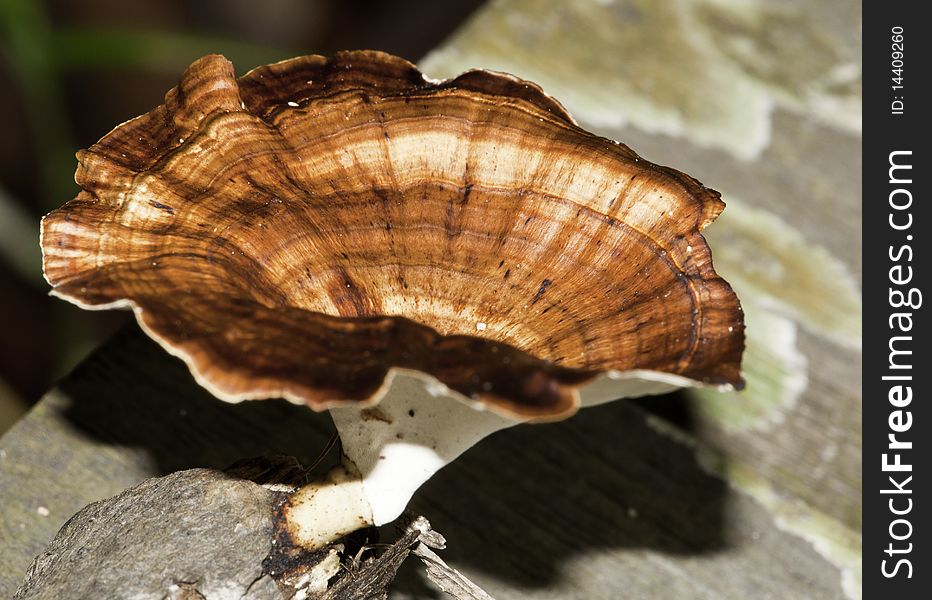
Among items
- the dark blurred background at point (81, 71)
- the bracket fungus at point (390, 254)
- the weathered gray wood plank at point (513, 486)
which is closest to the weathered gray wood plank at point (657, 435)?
the weathered gray wood plank at point (513, 486)

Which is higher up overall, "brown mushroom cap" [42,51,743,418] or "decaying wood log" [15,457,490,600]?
"brown mushroom cap" [42,51,743,418]

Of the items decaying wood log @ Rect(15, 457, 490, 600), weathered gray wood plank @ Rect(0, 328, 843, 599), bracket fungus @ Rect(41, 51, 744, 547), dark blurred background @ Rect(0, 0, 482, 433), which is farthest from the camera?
dark blurred background @ Rect(0, 0, 482, 433)

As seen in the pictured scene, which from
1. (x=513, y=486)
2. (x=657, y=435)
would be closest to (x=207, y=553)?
(x=513, y=486)

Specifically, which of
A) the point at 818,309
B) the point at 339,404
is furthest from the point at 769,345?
the point at 339,404

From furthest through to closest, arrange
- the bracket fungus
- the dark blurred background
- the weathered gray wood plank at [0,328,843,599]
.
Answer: the dark blurred background → the weathered gray wood plank at [0,328,843,599] → the bracket fungus

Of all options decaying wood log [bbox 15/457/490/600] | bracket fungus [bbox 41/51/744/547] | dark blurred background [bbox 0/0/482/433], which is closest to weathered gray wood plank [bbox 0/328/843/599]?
decaying wood log [bbox 15/457/490/600]

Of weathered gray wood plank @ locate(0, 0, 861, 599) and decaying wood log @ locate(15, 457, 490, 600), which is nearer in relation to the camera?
decaying wood log @ locate(15, 457, 490, 600)

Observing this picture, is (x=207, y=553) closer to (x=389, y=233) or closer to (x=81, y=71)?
(x=389, y=233)

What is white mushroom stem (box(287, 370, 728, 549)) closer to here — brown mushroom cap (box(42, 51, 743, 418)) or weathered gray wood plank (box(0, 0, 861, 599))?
brown mushroom cap (box(42, 51, 743, 418))
